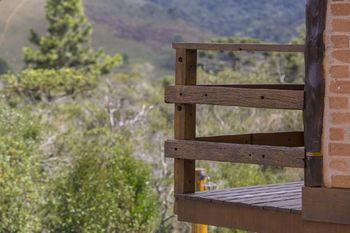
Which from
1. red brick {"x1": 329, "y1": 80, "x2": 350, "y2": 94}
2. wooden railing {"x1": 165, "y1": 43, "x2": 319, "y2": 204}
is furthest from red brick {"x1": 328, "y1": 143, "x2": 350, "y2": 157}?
wooden railing {"x1": 165, "y1": 43, "x2": 319, "y2": 204}

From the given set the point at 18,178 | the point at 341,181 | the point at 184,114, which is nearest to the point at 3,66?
the point at 18,178

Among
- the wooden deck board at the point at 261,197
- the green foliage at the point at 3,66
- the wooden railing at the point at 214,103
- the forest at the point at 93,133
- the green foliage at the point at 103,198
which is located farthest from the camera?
the green foliage at the point at 3,66

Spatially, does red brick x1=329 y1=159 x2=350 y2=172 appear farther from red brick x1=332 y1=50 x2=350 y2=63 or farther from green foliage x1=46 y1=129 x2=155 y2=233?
green foliage x1=46 y1=129 x2=155 y2=233

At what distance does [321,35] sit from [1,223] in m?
9.75

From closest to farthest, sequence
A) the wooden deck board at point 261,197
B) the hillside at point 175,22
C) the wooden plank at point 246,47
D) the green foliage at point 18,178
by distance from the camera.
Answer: the wooden deck board at point 261,197 → the wooden plank at point 246,47 → the green foliage at point 18,178 → the hillside at point 175,22

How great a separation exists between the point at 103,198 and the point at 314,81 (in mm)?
10258

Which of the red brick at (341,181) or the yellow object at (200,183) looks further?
the yellow object at (200,183)

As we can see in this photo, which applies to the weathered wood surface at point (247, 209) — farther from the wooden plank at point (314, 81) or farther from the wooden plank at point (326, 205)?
the wooden plank at point (314, 81)

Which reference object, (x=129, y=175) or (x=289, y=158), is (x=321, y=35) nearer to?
(x=289, y=158)

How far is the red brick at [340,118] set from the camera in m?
5.79

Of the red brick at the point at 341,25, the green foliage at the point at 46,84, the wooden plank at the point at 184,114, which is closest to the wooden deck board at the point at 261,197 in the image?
the wooden plank at the point at 184,114

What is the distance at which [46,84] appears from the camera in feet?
107

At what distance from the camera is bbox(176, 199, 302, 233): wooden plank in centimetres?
648

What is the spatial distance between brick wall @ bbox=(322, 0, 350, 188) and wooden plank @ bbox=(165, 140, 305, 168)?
0.35 m
